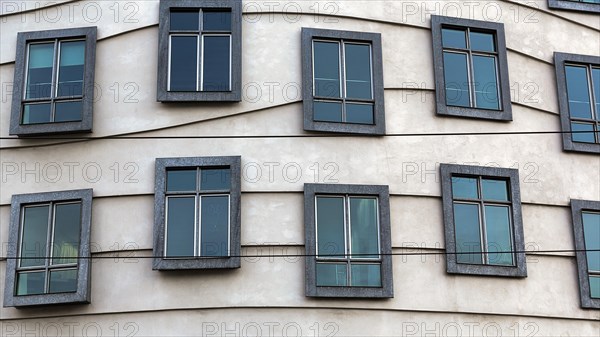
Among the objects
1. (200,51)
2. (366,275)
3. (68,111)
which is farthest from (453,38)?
(68,111)

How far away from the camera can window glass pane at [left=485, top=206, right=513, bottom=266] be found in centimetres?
1827

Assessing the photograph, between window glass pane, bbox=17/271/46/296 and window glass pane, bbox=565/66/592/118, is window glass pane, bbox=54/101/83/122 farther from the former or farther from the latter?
window glass pane, bbox=565/66/592/118

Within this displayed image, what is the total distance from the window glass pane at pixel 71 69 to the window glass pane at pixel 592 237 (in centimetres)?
879

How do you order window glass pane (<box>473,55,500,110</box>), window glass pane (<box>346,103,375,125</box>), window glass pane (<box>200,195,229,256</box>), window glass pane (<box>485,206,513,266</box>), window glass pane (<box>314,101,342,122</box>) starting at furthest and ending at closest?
window glass pane (<box>473,55,500,110</box>)
window glass pane (<box>346,103,375,125</box>)
window glass pane (<box>314,101,342,122</box>)
window glass pane (<box>485,206,513,266</box>)
window glass pane (<box>200,195,229,256</box>)

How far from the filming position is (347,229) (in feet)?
58.8

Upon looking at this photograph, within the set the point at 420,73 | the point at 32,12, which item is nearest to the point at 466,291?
the point at 420,73

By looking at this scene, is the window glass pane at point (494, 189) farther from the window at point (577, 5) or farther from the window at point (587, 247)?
the window at point (577, 5)

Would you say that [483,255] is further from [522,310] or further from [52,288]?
[52,288]

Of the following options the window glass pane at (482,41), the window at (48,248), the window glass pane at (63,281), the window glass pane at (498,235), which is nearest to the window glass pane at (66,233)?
the window at (48,248)

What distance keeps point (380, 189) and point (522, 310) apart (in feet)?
9.84

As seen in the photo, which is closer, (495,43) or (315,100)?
(315,100)

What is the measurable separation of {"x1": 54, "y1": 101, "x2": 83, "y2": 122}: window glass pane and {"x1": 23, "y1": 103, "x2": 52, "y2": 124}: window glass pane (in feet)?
0.47

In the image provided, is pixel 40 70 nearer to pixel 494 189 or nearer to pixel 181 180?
pixel 181 180

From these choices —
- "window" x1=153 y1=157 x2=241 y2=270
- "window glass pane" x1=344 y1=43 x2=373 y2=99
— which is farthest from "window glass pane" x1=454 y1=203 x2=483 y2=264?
"window" x1=153 y1=157 x2=241 y2=270
